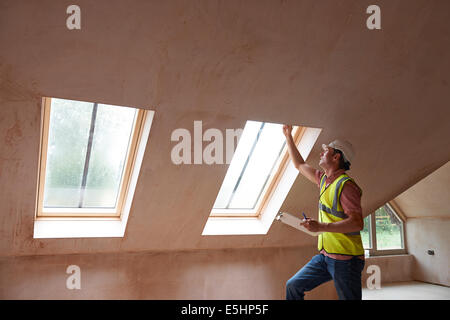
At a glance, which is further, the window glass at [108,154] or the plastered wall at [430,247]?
the plastered wall at [430,247]

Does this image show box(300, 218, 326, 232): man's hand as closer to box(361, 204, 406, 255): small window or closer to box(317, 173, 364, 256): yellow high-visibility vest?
box(317, 173, 364, 256): yellow high-visibility vest

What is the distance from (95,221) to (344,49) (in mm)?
2402

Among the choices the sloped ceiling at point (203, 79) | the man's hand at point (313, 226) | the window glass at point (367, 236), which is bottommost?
the man's hand at point (313, 226)

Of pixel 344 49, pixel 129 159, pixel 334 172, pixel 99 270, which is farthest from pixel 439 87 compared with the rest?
pixel 99 270

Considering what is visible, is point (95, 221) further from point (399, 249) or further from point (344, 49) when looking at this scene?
point (399, 249)

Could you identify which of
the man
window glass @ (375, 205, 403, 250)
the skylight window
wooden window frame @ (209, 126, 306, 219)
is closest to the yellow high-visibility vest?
the man

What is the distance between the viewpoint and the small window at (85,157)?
277cm

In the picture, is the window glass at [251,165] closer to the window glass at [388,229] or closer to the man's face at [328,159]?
the man's face at [328,159]

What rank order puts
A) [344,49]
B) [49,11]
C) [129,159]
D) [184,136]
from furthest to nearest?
[129,159], [184,136], [344,49], [49,11]

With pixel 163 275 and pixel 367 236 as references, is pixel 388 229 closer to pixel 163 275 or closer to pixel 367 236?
pixel 367 236

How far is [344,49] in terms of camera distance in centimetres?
257

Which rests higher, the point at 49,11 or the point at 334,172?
the point at 49,11

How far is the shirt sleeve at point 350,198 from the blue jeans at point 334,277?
0.31m

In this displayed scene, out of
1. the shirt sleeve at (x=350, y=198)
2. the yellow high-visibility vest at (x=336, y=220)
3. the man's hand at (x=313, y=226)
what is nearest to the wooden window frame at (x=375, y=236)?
the yellow high-visibility vest at (x=336, y=220)
